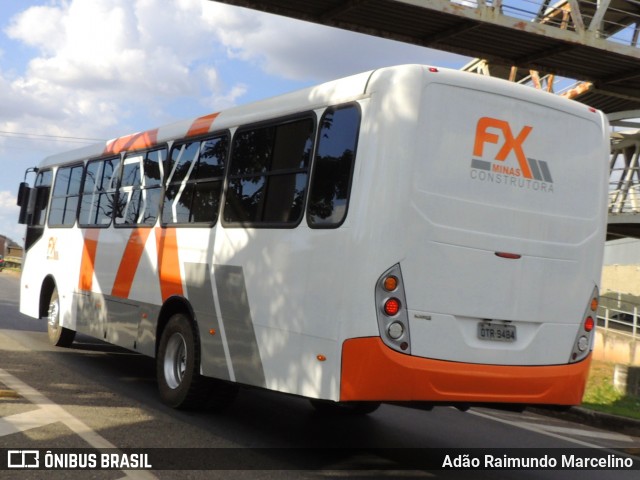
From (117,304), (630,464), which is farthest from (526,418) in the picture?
(117,304)

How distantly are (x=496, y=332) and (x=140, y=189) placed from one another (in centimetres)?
508

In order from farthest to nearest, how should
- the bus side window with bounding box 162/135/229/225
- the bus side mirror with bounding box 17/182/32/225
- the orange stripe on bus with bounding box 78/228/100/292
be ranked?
the bus side mirror with bounding box 17/182/32/225, the orange stripe on bus with bounding box 78/228/100/292, the bus side window with bounding box 162/135/229/225

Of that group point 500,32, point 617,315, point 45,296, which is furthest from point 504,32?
point 45,296

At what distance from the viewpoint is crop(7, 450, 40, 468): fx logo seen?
601 centimetres

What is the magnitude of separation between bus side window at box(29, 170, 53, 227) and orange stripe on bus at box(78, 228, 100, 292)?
2.28 metres

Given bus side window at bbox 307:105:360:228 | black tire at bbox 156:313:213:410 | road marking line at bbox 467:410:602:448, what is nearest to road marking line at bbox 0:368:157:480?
black tire at bbox 156:313:213:410

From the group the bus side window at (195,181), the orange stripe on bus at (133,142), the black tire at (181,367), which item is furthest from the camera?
the orange stripe on bus at (133,142)

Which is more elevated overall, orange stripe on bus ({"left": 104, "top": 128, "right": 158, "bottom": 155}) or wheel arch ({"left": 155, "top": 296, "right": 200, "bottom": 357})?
orange stripe on bus ({"left": 104, "top": 128, "right": 158, "bottom": 155})

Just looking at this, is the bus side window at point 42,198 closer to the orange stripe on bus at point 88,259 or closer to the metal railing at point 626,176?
the orange stripe on bus at point 88,259

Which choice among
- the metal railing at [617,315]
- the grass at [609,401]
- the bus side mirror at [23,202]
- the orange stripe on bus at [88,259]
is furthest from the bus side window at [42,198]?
the metal railing at [617,315]

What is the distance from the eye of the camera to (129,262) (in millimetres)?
10031

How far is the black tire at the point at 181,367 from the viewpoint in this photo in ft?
27.1

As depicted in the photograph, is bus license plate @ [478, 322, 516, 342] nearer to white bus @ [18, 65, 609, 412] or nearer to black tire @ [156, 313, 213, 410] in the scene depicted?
white bus @ [18, 65, 609, 412]

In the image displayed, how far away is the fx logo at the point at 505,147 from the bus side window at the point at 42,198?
878 centimetres
